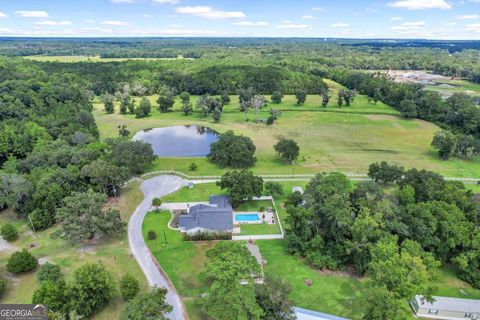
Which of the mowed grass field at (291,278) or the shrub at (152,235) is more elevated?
the shrub at (152,235)

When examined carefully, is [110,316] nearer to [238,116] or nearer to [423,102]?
[238,116]

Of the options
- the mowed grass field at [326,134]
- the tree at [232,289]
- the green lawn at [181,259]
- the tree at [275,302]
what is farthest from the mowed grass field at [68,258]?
the mowed grass field at [326,134]

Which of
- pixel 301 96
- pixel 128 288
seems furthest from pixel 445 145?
pixel 128 288

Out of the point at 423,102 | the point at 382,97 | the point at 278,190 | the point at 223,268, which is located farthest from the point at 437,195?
the point at 382,97

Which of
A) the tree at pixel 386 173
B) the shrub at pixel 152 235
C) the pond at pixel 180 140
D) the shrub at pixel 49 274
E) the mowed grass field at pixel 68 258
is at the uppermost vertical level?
the tree at pixel 386 173

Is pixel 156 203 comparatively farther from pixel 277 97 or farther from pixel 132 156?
pixel 277 97

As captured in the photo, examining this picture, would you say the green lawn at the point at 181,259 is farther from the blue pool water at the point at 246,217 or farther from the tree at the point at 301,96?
the tree at the point at 301,96
